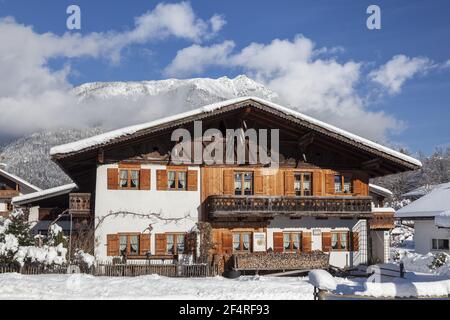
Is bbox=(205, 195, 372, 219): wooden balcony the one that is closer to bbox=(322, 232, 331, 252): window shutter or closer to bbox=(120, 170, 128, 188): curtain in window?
bbox=(322, 232, 331, 252): window shutter

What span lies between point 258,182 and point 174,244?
5.22 meters

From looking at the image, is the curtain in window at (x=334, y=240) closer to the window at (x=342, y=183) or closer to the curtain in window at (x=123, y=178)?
the window at (x=342, y=183)

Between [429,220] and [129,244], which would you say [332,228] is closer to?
[429,220]

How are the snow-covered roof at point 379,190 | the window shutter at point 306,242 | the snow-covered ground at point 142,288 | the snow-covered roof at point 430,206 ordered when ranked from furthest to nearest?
the snow-covered roof at point 379,190 < the snow-covered roof at point 430,206 < the window shutter at point 306,242 < the snow-covered ground at point 142,288

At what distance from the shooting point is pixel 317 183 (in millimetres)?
27016

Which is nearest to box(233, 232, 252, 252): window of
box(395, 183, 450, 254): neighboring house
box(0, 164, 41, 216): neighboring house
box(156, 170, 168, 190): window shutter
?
box(156, 170, 168, 190): window shutter

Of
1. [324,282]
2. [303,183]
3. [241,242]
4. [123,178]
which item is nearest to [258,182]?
[303,183]

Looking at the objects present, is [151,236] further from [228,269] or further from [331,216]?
[331,216]

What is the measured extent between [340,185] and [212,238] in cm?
746

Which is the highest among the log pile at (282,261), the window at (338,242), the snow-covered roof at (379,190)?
the snow-covered roof at (379,190)

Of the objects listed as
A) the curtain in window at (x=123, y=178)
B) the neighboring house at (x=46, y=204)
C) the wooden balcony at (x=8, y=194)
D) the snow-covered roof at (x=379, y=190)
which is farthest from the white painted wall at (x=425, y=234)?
the wooden balcony at (x=8, y=194)

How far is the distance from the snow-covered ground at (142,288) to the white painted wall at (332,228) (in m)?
4.50

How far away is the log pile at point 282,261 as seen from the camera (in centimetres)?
2459
